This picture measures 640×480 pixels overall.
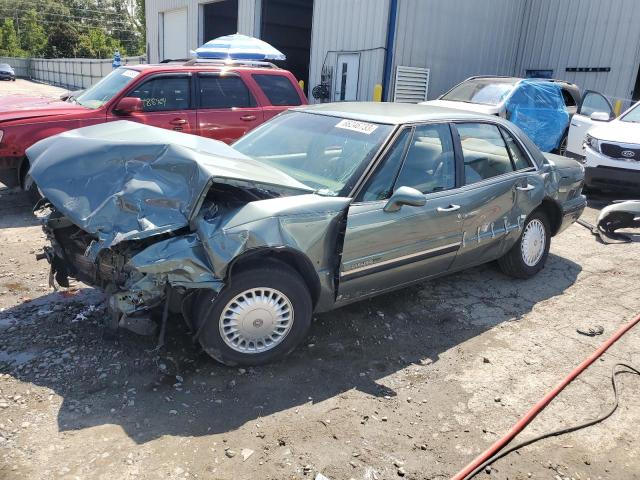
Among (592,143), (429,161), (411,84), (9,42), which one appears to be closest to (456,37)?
(411,84)

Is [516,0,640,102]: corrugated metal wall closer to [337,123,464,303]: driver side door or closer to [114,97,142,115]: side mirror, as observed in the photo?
[337,123,464,303]: driver side door

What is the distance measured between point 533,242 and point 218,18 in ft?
57.5

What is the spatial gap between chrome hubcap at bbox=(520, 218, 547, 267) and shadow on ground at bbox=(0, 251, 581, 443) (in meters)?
0.63

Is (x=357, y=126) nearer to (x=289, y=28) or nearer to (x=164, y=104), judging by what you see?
(x=164, y=104)

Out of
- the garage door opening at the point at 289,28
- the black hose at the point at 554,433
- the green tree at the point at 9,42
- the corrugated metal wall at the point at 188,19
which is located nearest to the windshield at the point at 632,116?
the black hose at the point at 554,433

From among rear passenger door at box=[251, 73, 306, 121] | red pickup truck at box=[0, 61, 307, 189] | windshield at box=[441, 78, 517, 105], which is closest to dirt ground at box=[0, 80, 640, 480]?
red pickup truck at box=[0, 61, 307, 189]

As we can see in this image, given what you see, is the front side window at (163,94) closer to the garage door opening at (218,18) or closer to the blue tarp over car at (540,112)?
the blue tarp over car at (540,112)

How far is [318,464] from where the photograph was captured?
2600 millimetres

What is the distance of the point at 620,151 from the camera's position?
7895mm

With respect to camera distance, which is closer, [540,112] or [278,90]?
[278,90]

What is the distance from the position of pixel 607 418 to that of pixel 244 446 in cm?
212

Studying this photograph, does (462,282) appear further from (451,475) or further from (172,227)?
(172,227)

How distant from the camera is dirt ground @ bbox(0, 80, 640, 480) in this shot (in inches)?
103

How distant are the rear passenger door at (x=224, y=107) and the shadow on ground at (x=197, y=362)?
334cm
